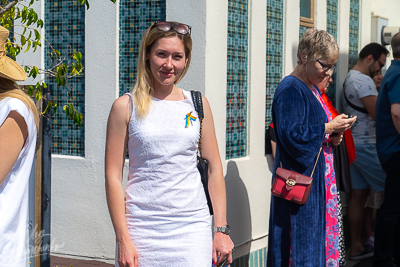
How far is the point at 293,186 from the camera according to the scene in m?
3.79

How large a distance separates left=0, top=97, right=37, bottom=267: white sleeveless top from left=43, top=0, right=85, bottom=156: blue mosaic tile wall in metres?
2.74

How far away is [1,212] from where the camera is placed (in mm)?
2018

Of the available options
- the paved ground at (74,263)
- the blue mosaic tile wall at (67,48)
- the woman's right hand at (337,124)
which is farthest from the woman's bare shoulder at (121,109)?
the paved ground at (74,263)

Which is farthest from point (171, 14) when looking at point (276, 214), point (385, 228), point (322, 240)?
point (385, 228)

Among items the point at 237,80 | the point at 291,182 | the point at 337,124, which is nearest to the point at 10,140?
the point at 291,182

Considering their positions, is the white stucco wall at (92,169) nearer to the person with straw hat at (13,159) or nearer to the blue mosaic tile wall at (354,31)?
the person with straw hat at (13,159)

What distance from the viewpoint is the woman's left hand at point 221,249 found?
281cm

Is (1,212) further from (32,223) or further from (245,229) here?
(245,229)

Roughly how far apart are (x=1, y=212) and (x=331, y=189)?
104 inches

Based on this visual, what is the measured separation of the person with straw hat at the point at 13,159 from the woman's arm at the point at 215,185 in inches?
37.5

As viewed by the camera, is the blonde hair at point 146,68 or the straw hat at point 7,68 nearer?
the straw hat at point 7,68

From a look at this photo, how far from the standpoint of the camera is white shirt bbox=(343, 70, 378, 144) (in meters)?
5.84

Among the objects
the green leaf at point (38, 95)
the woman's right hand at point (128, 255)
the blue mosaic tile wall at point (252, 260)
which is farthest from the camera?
the blue mosaic tile wall at point (252, 260)

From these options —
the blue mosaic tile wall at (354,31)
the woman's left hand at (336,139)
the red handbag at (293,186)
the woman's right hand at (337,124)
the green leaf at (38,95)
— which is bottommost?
the red handbag at (293,186)
